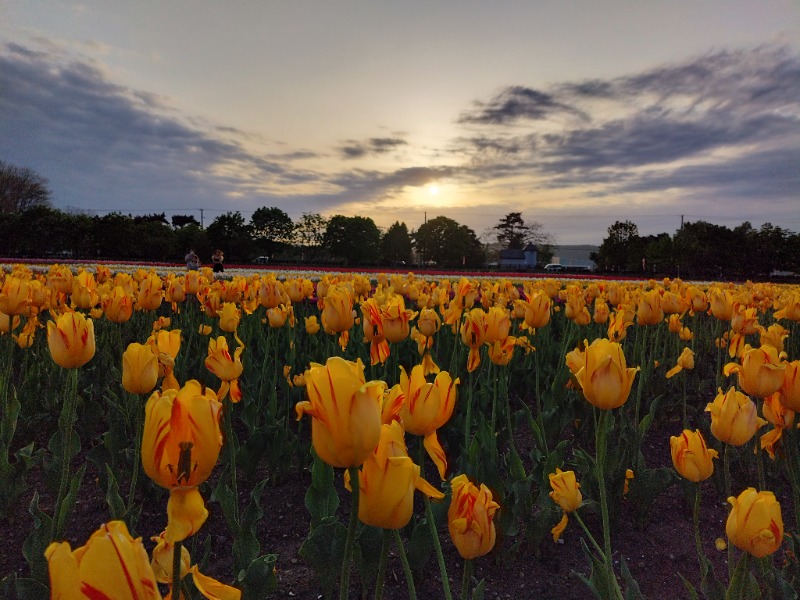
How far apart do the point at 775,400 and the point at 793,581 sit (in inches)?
27.9

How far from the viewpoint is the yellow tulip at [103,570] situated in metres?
0.64

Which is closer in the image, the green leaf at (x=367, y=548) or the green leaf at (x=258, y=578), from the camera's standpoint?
the green leaf at (x=258, y=578)

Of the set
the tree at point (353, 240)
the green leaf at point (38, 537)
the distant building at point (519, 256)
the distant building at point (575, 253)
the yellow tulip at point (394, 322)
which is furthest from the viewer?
the distant building at point (575, 253)

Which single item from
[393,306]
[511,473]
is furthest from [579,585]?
[393,306]

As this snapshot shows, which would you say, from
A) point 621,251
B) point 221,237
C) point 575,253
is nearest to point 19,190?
point 221,237

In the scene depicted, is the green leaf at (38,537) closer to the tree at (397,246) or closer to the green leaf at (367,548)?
the green leaf at (367,548)

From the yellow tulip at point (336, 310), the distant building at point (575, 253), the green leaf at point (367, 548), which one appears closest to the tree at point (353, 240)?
the yellow tulip at point (336, 310)

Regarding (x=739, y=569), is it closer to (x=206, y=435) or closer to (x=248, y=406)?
(x=206, y=435)

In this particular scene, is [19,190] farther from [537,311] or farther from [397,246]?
[537,311]

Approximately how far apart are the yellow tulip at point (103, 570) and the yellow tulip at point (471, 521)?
2.48ft

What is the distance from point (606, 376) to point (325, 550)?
135 centimetres

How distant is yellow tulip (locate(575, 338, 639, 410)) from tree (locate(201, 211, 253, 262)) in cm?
5441

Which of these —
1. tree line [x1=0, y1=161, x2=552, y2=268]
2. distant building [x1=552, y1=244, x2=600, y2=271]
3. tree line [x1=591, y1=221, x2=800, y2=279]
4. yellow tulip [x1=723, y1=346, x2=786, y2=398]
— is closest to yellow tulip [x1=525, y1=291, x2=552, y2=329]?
yellow tulip [x1=723, y1=346, x2=786, y2=398]

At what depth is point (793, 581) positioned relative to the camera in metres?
2.04
